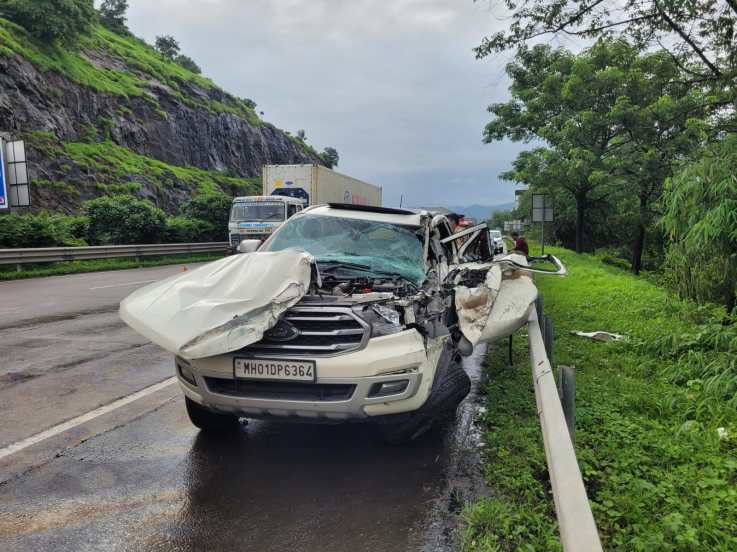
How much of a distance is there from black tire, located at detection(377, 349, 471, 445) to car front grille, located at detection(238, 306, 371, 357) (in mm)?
558

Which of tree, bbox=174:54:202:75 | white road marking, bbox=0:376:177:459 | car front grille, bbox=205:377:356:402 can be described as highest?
tree, bbox=174:54:202:75

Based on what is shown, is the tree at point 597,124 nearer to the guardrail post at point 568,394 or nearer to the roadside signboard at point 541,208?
the roadside signboard at point 541,208

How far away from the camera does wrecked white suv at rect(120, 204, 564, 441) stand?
3.36 metres

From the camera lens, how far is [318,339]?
11.5 ft

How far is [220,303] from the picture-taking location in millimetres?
3547

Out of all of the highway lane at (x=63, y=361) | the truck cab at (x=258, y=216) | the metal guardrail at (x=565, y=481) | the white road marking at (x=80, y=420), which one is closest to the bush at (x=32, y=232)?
the truck cab at (x=258, y=216)

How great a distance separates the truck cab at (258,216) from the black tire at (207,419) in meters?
16.8

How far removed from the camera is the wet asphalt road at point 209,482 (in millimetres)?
2861

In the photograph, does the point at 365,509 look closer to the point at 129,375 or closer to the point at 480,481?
the point at 480,481

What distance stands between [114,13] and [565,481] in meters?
110

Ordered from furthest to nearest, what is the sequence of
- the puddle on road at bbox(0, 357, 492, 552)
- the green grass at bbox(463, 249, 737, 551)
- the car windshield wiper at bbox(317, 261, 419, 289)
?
the car windshield wiper at bbox(317, 261, 419, 289) < the puddle on road at bbox(0, 357, 492, 552) < the green grass at bbox(463, 249, 737, 551)

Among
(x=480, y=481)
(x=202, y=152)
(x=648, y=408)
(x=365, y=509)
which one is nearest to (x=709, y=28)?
(x=648, y=408)

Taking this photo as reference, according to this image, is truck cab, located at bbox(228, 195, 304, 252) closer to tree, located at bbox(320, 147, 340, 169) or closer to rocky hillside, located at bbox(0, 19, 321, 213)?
rocky hillside, located at bbox(0, 19, 321, 213)

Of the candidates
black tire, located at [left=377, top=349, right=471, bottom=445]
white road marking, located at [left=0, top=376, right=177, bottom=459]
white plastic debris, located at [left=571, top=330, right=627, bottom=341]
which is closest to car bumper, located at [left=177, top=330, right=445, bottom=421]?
black tire, located at [left=377, top=349, right=471, bottom=445]
